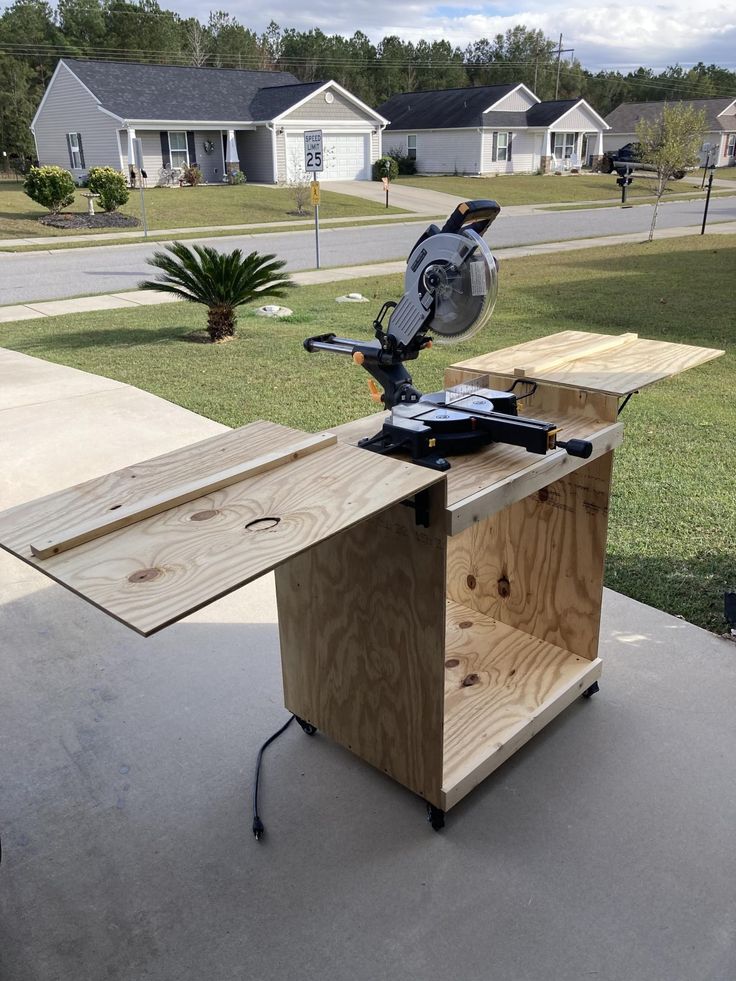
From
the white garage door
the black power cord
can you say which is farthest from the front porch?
the black power cord

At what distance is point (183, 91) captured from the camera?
33.2 meters

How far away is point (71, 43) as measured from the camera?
5347 centimetres

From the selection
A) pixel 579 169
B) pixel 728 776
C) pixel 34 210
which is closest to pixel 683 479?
pixel 728 776

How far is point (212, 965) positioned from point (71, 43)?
6318 centimetres

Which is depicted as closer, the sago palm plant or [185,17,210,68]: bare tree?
the sago palm plant

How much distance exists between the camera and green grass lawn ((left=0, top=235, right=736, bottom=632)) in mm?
4094

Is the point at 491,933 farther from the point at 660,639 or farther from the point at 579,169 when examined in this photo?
the point at 579,169

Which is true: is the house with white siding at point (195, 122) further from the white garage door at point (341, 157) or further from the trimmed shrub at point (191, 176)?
the trimmed shrub at point (191, 176)

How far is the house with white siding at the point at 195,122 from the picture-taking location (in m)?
31.0

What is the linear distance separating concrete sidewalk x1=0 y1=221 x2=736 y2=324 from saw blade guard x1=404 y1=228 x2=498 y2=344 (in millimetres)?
9718

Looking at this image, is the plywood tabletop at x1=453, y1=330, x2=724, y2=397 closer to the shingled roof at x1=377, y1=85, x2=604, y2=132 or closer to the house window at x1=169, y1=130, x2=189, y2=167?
the house window at x1=169, y1=130, x2=189, y2=167

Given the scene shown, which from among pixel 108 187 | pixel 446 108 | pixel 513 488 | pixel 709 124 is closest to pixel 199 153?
pixel 108 187

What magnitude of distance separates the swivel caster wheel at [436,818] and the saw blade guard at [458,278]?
4.78ft

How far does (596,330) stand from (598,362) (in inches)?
260
